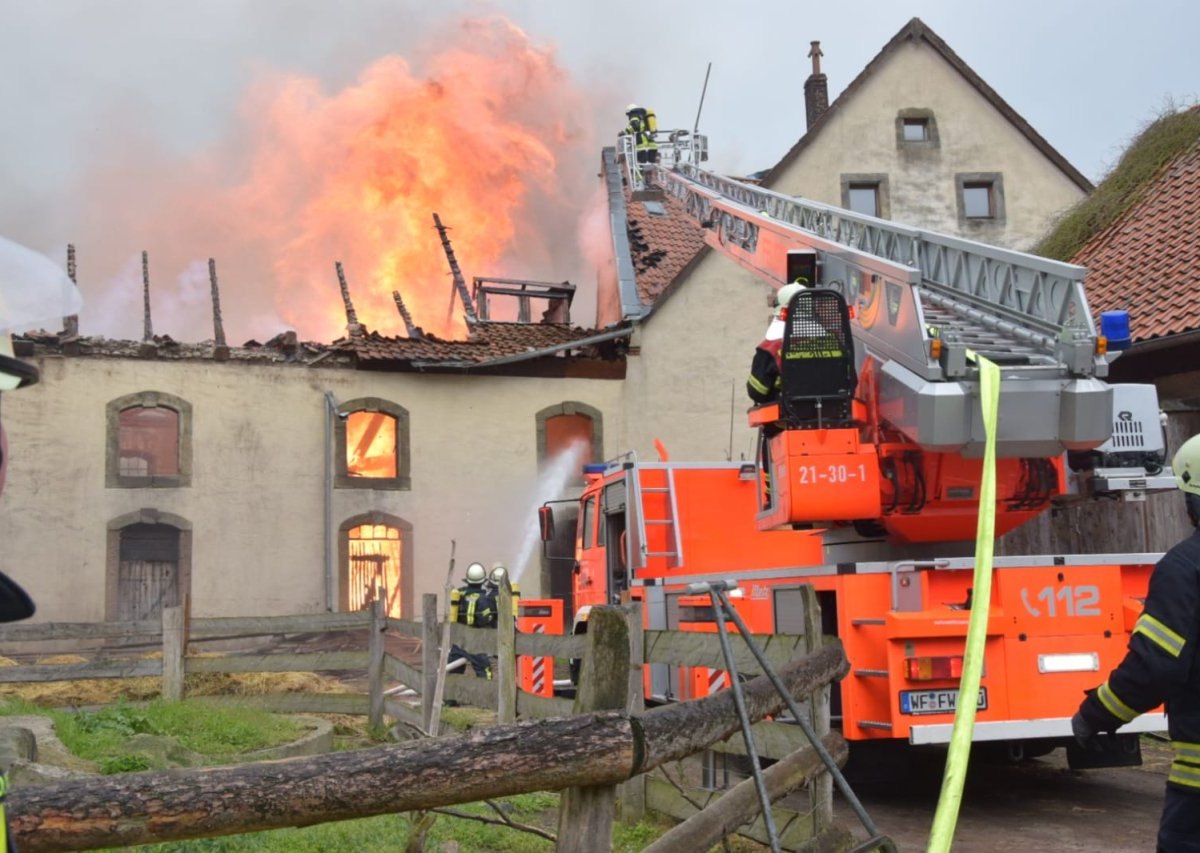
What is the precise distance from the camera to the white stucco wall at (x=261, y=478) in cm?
2016

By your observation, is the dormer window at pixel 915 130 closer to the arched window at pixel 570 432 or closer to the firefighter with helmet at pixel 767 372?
the arched window at pixel 570 432

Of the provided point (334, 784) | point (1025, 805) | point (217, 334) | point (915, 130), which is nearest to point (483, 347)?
point (217, 334)

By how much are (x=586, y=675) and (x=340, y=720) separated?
921 cm

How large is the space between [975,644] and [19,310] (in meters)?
4.75

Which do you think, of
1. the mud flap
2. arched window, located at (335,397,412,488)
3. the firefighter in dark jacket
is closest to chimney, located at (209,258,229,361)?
arched window, located at (335,397,412,488)

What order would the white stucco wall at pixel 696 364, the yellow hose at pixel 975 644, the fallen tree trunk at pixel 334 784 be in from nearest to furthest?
the fallen tree trunk at pixel 334 784, the yellow hose at pixel 975 644, the white stucco wall at pixel 696 364

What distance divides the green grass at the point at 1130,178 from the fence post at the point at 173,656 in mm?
12493

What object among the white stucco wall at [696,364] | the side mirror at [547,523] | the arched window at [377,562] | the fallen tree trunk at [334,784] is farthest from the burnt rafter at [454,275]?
the fallen tree trunk at [334,784]

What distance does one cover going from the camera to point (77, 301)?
2.02m

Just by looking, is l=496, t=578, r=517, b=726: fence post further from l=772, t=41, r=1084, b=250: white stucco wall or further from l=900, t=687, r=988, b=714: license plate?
l=772, t=41, r=1084, b=250: white stucco wall

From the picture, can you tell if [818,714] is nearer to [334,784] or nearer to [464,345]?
[334,784]

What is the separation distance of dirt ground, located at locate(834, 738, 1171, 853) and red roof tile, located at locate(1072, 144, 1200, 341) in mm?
5196

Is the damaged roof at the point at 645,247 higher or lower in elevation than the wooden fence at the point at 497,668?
higher

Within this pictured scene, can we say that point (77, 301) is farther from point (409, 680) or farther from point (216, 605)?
point (216, 605)
